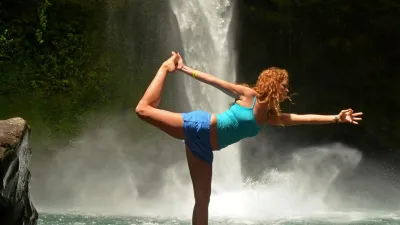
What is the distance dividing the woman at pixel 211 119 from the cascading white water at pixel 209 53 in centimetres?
880

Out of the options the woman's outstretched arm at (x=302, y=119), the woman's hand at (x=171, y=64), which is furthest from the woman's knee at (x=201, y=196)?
the woman's hand at (x=171, y=64)

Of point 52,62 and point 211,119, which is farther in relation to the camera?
point 52,62

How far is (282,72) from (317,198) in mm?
8299

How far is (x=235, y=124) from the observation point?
295 centimetres

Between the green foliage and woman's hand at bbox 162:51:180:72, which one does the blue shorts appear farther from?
the green foliage

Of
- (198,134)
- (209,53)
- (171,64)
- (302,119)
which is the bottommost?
(198,134)

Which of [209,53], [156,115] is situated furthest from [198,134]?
[209,53]

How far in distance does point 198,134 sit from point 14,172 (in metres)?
1.80

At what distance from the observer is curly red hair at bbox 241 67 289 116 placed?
9.80ft

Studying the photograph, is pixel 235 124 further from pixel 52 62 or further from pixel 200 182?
pixel 52 62

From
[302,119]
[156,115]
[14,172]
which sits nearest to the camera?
[156,115]

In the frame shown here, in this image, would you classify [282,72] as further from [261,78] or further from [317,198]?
[317,198]

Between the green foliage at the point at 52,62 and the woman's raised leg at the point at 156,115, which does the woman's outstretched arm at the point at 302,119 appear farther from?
the green foliage at the point at 52,62

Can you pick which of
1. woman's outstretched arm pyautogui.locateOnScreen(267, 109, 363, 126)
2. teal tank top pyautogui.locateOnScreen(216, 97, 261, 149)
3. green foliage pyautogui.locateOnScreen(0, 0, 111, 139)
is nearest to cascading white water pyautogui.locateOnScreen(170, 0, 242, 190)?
green foliage pyautogui.locateOnScreen(0, 0, 111, 139)
